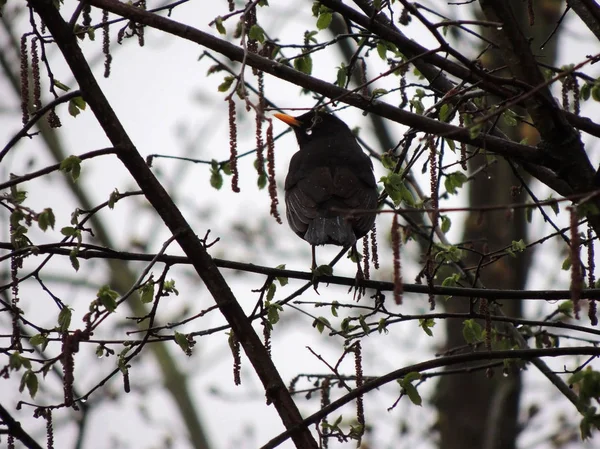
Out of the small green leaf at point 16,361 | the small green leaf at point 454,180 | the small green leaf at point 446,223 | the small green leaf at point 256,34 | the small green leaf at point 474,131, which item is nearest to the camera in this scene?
the small green leaf at point 474,131

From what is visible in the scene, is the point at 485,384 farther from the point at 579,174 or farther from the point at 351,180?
the point at 579,174

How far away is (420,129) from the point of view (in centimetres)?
271

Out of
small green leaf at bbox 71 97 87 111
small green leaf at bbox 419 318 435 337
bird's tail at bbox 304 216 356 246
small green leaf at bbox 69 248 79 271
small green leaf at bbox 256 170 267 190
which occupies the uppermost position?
small green leaf at bbox 256 170 267 190

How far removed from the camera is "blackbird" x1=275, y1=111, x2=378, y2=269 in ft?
13.8

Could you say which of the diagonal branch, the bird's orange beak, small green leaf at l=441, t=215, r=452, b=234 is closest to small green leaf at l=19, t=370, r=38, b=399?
the diagonal branch

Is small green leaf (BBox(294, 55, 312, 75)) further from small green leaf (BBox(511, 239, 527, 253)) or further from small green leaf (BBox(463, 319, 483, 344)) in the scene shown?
Result: small green leaf (BBox(463, 319, 483, 344))

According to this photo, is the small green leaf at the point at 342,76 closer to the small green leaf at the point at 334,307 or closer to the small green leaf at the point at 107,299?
the small green leaf at the point at 334,307

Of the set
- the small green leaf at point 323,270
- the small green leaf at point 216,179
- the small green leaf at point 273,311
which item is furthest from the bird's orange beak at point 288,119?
the small green leaf at point 273,311

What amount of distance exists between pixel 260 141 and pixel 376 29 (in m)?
0.63

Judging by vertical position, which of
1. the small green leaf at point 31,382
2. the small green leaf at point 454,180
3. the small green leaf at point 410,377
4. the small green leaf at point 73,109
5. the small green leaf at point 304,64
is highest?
the small green leaf at point 304,64

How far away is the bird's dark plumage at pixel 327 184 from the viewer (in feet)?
13.8

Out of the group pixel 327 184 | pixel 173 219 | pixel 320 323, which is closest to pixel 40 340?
pixel 173 219

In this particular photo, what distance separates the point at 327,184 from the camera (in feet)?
15.9

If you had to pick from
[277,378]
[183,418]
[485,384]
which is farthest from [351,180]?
[183,418]
